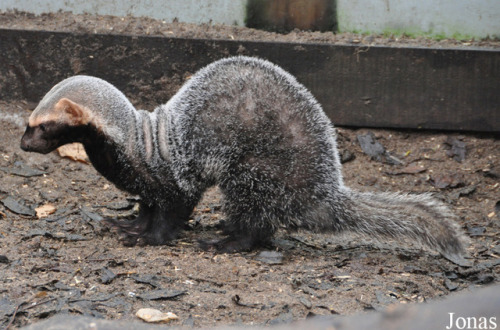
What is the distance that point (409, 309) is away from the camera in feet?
6.97

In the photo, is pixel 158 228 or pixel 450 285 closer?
pixel 450 285

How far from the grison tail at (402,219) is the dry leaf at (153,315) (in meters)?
2.14

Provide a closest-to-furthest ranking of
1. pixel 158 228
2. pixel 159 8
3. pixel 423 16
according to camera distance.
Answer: pixel 158 228 → pixel 423 16 → pixel 159 8

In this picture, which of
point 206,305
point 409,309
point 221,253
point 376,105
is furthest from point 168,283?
point 376,105

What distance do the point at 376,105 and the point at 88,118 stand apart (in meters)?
3.49

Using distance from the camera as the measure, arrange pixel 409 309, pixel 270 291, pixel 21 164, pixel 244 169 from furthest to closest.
→ pixel 21 164, pixel 244 169, pixel 270 291, pixel 409 309

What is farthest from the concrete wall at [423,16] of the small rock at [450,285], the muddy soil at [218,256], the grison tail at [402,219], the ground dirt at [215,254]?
the small rock at [450,285]

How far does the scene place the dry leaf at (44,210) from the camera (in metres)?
6.80

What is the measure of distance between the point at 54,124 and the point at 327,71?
331 centimetres

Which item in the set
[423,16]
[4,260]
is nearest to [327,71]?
[423,16]

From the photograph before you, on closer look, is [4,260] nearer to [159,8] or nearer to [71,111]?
[71,111]

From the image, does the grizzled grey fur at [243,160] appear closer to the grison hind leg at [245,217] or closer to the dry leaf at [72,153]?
the grison hind leg at [245,217]

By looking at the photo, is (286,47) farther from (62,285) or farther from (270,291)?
(62,285)

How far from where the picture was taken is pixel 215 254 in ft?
20.1
